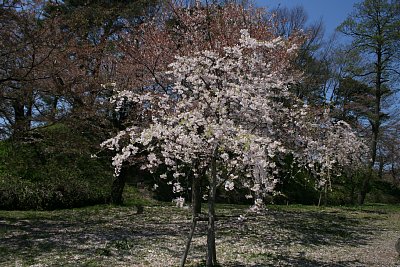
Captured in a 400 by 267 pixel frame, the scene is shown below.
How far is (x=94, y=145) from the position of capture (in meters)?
13.0

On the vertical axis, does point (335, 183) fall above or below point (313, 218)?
above

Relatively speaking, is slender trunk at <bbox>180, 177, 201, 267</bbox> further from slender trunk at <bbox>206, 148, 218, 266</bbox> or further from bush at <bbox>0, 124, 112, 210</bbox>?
bush at <bbox>0, 124, 112, 210</bbox>

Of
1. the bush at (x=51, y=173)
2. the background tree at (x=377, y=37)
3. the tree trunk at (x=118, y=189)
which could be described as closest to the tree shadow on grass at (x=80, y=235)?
the bush at (x=51, y=173)

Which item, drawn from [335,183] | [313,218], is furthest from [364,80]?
[313,218]

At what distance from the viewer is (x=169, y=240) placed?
330 inches

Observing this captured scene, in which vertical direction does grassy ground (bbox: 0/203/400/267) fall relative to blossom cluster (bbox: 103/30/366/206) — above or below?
below

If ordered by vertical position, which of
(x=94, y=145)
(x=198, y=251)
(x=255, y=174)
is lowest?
(x=198, y=251)

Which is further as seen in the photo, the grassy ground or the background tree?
the background tree

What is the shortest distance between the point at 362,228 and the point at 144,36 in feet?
29.8

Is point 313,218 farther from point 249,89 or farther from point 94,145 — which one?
point 249,89

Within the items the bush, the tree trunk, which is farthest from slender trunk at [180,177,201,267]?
the tree trunk

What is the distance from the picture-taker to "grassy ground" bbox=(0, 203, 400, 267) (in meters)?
6.91

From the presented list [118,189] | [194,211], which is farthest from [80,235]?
[118,189]

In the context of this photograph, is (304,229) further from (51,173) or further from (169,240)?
(51,173)
